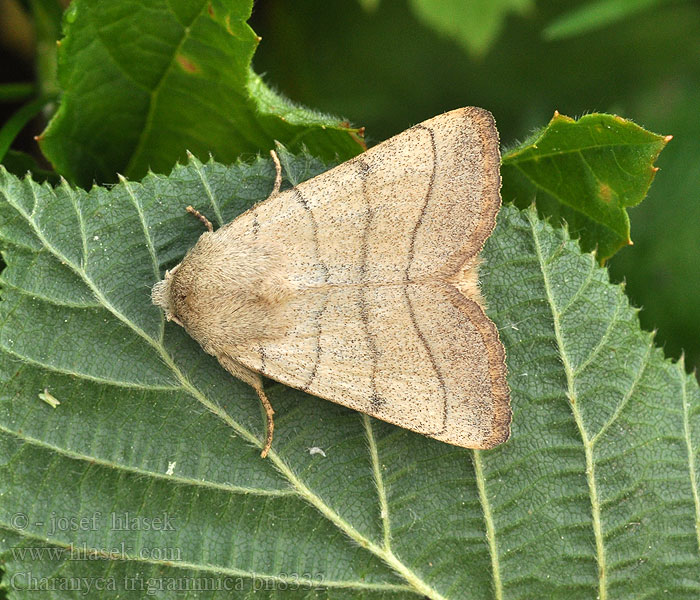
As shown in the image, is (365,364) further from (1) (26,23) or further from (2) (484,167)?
(1) (26,23)

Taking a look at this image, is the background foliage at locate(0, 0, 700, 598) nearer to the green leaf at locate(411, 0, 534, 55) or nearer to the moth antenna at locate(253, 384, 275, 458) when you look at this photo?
the moth antenna at locate(253, 384, 275, 458)

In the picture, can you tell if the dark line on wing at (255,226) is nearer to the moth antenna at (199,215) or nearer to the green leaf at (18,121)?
the moth antenna at (199,215)

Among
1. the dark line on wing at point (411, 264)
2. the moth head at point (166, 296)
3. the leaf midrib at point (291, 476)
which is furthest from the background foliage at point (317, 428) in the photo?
the dark line on wing at point (411, 264)

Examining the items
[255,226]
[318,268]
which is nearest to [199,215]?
[255,226]

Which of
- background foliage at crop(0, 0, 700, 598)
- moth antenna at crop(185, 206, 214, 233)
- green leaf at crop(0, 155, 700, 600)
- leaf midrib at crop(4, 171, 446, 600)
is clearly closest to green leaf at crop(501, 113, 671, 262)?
background foliage at crop(0, 0, 700, 598)

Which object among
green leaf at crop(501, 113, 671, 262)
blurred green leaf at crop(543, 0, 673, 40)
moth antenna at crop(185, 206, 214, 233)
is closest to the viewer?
green leaf at crop(501, 113, 671, 262)

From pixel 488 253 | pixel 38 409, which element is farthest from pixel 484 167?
pixel 38 409
